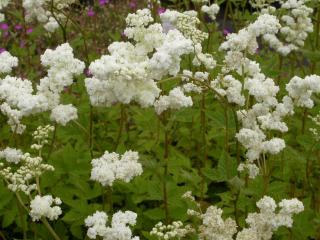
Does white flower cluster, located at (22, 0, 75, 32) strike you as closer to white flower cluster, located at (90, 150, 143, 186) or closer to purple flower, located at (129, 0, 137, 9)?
white flower cluster, located at (90, 150, 143, 186)

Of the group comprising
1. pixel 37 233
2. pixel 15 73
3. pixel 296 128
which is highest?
pixel 15 73

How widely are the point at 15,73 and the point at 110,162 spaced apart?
10.6 ft

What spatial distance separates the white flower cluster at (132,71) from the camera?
220 centimetres

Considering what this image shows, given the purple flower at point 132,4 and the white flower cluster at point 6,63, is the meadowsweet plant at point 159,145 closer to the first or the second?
the white flower cluster at point 6,63

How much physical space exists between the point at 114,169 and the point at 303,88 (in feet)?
2.87

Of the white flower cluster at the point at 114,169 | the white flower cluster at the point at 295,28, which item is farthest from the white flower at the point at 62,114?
the white flower cluster at the point at 295,28

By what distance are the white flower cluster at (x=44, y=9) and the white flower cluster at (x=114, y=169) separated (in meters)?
1.32

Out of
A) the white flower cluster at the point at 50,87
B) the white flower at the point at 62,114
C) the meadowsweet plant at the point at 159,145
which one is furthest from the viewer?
the white flower at the point at 62,114

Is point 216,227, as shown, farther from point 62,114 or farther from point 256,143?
point 62,114

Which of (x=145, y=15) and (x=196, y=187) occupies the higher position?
(x=145, y=15)

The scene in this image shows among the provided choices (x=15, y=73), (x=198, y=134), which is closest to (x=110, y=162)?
(x=198, y=134)

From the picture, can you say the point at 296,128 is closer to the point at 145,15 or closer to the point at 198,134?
the point at 198,134

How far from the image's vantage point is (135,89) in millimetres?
2258

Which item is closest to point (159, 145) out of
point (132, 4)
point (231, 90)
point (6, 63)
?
point (231, 90)
